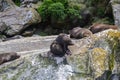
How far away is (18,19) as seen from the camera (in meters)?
24.1

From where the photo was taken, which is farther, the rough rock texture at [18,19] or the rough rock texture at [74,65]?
the rough rock texture at [18,19]

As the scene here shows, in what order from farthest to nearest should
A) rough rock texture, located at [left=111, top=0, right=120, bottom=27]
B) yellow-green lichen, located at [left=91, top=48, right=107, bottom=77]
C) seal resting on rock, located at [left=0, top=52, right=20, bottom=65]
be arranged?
rough rock texture, located at [left=111, top=0, right=120, bottom=27] → seal resting on rock, located at [left=0, top=52, right=20, bottom=65] → yellow-green lichen, located at [left=91, top=48, right=107, bottom=77]

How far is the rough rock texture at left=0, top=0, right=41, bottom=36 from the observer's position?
23.8m

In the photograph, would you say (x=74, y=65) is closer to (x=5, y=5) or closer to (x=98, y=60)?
(x=98, y=60)

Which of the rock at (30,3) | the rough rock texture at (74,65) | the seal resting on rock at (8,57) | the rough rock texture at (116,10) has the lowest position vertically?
the rock at (30,3)

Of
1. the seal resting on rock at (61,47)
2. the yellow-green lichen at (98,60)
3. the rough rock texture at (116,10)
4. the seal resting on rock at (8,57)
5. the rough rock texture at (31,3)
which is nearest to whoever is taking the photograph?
the yellow-green lichen at (98,60)

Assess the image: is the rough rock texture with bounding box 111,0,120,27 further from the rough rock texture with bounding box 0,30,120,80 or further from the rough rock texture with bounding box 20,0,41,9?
the rough rock texture with bounding box 0,30,120,80

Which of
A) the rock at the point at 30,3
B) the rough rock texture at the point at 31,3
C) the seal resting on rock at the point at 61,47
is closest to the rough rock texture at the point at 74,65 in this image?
the seal resting on rock at the point at 61,47

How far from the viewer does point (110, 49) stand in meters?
8.88

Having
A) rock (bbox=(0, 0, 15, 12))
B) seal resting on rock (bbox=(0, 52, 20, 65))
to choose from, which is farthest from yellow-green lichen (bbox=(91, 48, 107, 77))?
rock (bbox=(0, 0, 15, 12))

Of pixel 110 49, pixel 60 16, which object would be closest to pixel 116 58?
pixel 110 49

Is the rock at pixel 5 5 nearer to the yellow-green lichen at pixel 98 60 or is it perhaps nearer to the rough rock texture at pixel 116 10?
the rough rock texture at pixel 116 10

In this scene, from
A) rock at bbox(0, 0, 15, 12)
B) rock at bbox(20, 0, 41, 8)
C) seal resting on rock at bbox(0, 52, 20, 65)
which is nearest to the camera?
seal resting on rock at bbox(0, 52, 20, 65)

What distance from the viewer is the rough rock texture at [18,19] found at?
23750 mm
